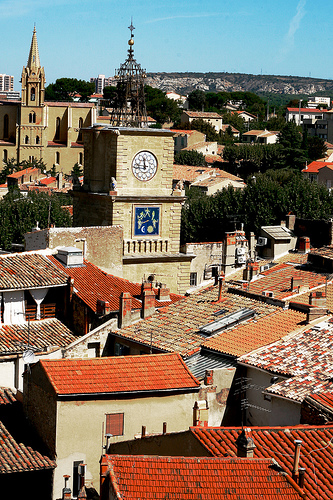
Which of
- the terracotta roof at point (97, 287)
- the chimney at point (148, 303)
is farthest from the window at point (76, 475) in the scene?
the terracotta roof at point (97, 287)

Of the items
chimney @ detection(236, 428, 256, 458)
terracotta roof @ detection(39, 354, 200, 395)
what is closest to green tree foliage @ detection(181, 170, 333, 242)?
terracotta roof @ detection(39, 354, 200, 395)

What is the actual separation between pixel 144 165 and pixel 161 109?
129 meters

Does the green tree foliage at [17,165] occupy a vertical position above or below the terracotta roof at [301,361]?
below

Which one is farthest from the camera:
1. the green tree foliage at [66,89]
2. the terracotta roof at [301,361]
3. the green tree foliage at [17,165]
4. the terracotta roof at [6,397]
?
the green tree foliage at [66,89]

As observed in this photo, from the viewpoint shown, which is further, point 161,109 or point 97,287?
point 161,109

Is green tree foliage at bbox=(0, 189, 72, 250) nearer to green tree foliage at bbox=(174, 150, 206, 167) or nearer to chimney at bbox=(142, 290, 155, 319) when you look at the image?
chimney at bbox=(142, 290, 155, 319)

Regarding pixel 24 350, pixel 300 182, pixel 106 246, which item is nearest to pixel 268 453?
pixel 24 350

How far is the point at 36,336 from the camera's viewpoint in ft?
87.1

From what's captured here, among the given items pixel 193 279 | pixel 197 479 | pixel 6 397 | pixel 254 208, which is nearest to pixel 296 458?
pixel 197 479

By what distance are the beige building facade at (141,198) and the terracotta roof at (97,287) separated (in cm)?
559

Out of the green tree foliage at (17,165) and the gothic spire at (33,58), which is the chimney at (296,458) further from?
the gothic spire at (33,58)

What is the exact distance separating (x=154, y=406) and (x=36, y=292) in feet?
32.3

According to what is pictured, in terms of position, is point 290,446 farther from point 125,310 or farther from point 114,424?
point 125,310

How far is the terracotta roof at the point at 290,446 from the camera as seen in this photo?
1412 centimetres
